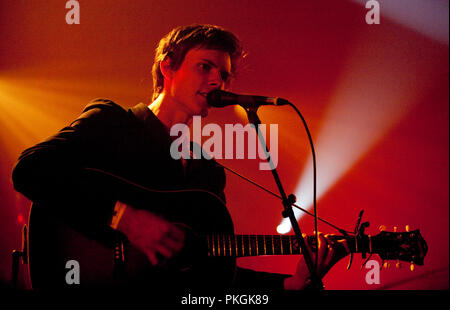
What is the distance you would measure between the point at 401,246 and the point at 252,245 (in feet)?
2.26

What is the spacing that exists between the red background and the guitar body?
113cm

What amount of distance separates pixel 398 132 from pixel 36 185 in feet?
8.22

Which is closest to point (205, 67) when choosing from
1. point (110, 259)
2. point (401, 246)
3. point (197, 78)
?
point (197, 78)

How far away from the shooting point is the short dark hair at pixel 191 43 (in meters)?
2.04

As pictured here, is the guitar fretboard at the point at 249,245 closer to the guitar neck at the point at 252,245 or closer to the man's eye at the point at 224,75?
the guitar neck at the point at 252,245

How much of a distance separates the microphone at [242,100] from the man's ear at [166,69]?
2.17 feet

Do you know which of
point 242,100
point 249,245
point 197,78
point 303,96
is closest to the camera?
point 242,100

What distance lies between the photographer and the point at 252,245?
1598 millimetres

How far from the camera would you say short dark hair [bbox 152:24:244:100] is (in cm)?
204

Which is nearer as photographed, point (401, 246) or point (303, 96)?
point (401, 246)

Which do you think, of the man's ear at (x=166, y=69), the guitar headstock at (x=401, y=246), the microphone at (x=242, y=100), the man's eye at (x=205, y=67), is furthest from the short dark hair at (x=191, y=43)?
the guitar headstock at (x=401, y=246)

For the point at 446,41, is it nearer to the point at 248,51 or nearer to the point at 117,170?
the point at 248,51

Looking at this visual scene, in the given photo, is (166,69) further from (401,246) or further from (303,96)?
(401,246)

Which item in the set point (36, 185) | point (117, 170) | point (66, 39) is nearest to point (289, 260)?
point (117, 170)
